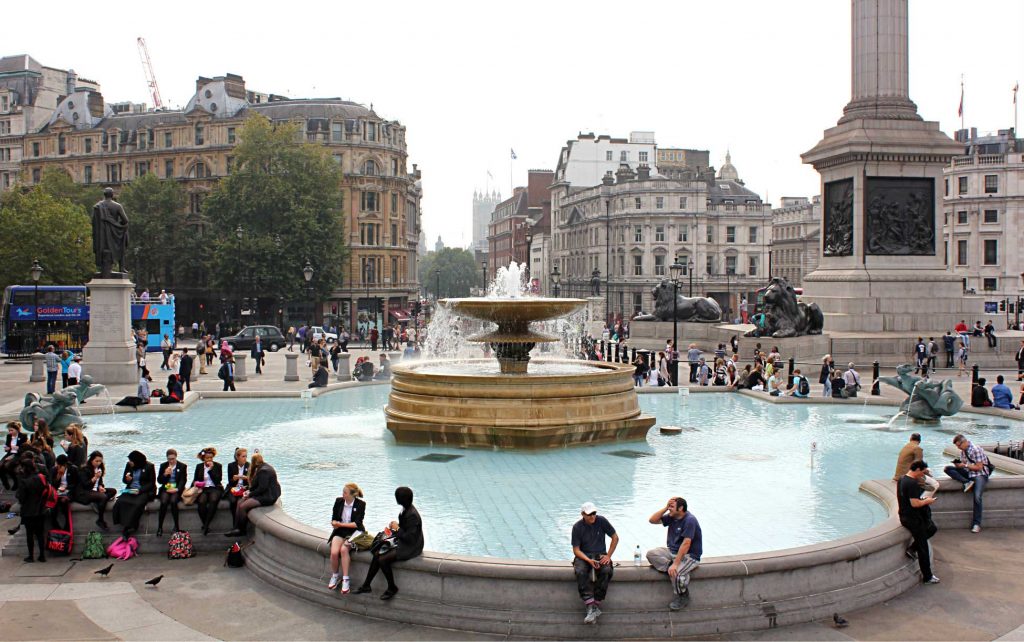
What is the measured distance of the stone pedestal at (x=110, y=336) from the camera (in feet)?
89.0

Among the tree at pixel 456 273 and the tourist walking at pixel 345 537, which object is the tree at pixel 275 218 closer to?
the tourist walking at pixel 345 537

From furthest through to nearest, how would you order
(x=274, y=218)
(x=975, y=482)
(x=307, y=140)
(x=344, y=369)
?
(x=307, y=140), (x=274, y=218), (x=344, y=369), (x=975, y=482)

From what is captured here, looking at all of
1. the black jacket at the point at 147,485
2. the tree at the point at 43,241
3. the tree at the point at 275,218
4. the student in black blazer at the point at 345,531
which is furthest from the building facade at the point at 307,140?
the student in black blazer at the point at 345,531

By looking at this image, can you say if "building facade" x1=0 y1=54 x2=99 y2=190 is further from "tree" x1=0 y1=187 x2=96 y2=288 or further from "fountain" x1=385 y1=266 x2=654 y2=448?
"fountain" x1=385 y1=266 x2=654 y2=448

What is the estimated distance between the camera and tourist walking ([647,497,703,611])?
8.62 metres

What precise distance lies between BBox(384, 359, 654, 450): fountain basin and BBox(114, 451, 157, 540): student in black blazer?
222 inches

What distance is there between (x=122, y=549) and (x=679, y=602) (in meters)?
6.21

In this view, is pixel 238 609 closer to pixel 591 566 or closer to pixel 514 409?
pixel 591 566

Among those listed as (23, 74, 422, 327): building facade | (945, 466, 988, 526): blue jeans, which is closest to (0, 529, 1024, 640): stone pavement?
(945, 466, 988, 526): blue jeans

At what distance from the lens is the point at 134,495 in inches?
436

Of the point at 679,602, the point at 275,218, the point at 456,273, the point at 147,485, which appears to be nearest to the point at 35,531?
the point at 147,485

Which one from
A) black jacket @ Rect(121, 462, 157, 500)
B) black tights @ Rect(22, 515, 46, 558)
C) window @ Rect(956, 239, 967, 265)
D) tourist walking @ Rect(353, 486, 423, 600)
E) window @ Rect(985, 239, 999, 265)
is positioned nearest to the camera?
tourist walking @ Rect(353, 486, 423, 600)

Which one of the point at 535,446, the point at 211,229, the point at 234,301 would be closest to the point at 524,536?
the point at 535,446

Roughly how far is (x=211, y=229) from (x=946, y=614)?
58.4 meters
